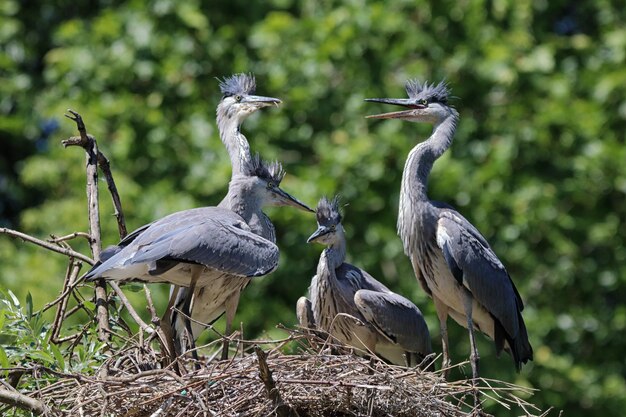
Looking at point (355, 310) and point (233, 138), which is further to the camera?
point (233, 138)

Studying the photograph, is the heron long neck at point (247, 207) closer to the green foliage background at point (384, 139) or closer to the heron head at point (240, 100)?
the heron head at point (240, 100)

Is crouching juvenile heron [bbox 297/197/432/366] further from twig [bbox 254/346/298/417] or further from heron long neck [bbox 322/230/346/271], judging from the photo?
twig [bbox 254/346/298/417]

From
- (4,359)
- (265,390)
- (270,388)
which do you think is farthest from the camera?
(265,390)

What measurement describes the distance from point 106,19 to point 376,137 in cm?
257

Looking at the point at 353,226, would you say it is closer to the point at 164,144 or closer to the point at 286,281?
the point at 286,281

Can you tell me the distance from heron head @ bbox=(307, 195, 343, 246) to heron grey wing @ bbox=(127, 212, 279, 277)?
860 mm

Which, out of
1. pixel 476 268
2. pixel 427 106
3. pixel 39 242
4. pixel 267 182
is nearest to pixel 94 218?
pixel 39 242

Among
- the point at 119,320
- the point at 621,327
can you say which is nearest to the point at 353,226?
the point at 621,327

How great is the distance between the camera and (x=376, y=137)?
10547mm

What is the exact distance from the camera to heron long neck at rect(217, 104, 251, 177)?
7.77m

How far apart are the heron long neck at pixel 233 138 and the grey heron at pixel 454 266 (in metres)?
0.97

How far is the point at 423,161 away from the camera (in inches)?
294

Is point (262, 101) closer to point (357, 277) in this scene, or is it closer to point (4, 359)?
point (357, 277)

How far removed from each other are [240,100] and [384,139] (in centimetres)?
271
